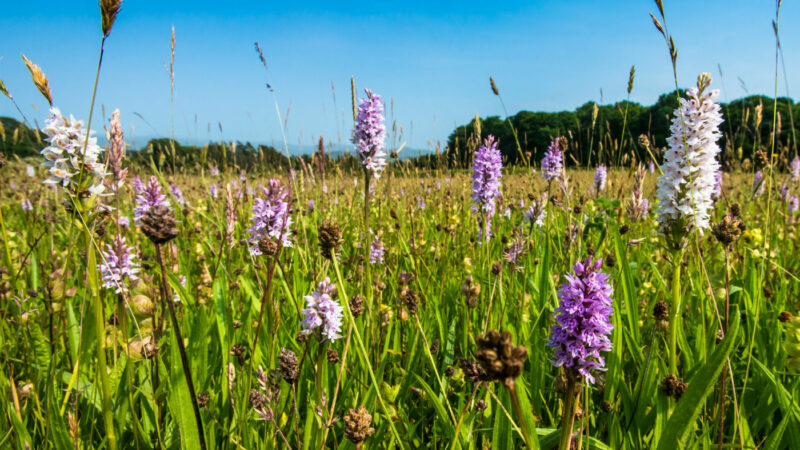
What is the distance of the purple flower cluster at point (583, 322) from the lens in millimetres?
876

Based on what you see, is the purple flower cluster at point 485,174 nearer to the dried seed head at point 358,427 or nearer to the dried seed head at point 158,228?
the dried seed head at point 358,427

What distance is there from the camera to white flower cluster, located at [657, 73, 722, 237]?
5.58 ft

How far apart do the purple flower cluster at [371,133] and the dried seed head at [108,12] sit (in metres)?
1.54

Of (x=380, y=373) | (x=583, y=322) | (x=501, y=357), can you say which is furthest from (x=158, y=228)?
(x=380, y=373)

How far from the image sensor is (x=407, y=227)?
4.68 metres

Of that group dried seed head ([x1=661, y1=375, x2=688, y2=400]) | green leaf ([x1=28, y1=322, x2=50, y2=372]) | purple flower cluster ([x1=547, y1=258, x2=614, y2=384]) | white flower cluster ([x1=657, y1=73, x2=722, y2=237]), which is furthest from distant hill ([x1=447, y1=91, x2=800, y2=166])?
green leaf ([x1=28, y1=322, x2=50, y2=372])

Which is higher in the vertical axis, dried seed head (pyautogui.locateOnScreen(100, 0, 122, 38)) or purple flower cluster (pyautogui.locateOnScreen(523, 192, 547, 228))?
dried seed head (pyautogui.locateOnScreen(100, 0, 122, 38))

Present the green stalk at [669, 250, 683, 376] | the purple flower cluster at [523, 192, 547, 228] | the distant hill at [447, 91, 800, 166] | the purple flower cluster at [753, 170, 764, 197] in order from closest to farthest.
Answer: the green stalk at [669, 250, 683, 376] → the purple flower cluster at [753, 170, 764, 197] → the purple flower cluster at [523, 192, 547, 228] → the distant hill at [447, 91, 800, 166]

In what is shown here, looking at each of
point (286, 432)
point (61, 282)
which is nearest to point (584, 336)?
point (286, 432)

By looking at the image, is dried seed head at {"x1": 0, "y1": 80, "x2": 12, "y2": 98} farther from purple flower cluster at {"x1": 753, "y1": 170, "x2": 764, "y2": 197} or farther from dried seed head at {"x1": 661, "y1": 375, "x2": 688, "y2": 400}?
purple flower cluster at {"x1": 753, "y1": 170, "x2": 764, "y2": 197}

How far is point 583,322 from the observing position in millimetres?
891

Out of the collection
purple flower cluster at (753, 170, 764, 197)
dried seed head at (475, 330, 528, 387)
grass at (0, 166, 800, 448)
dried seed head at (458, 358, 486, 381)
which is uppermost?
purple flower cluster at (753, 170, 764, 197)

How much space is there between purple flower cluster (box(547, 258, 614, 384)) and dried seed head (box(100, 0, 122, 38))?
1.17 m

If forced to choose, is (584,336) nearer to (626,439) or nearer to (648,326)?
(626,439)
